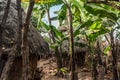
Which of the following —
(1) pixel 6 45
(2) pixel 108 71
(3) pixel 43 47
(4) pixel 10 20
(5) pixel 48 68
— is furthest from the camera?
(5) pixel 48 68

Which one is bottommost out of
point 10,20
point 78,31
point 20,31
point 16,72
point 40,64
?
point 40,64

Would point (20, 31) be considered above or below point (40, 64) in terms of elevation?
→ above

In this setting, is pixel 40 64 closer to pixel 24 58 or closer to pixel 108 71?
pixel 108 71

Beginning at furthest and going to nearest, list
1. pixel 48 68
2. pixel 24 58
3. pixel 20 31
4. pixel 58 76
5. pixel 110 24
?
1. pixel 48 68
2. pixel 58 76
3. pixel 110 24
4. pixel 20 31
5. pixel 24 58

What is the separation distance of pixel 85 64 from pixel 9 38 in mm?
9115

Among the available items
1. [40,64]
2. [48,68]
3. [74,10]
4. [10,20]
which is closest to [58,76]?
[48,68]

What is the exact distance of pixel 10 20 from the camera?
7414mm

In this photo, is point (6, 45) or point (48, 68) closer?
point (6, 45)

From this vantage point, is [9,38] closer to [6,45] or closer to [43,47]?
[6,45]

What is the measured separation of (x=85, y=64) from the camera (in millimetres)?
15477

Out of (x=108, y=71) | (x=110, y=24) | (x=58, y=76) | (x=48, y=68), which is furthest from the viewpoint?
(x=48, y=68)

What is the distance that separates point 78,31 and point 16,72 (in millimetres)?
2056

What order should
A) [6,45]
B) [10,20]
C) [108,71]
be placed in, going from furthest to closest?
[108,71], [10,20], [6,45]

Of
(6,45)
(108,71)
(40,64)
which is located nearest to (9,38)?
(6,45)
